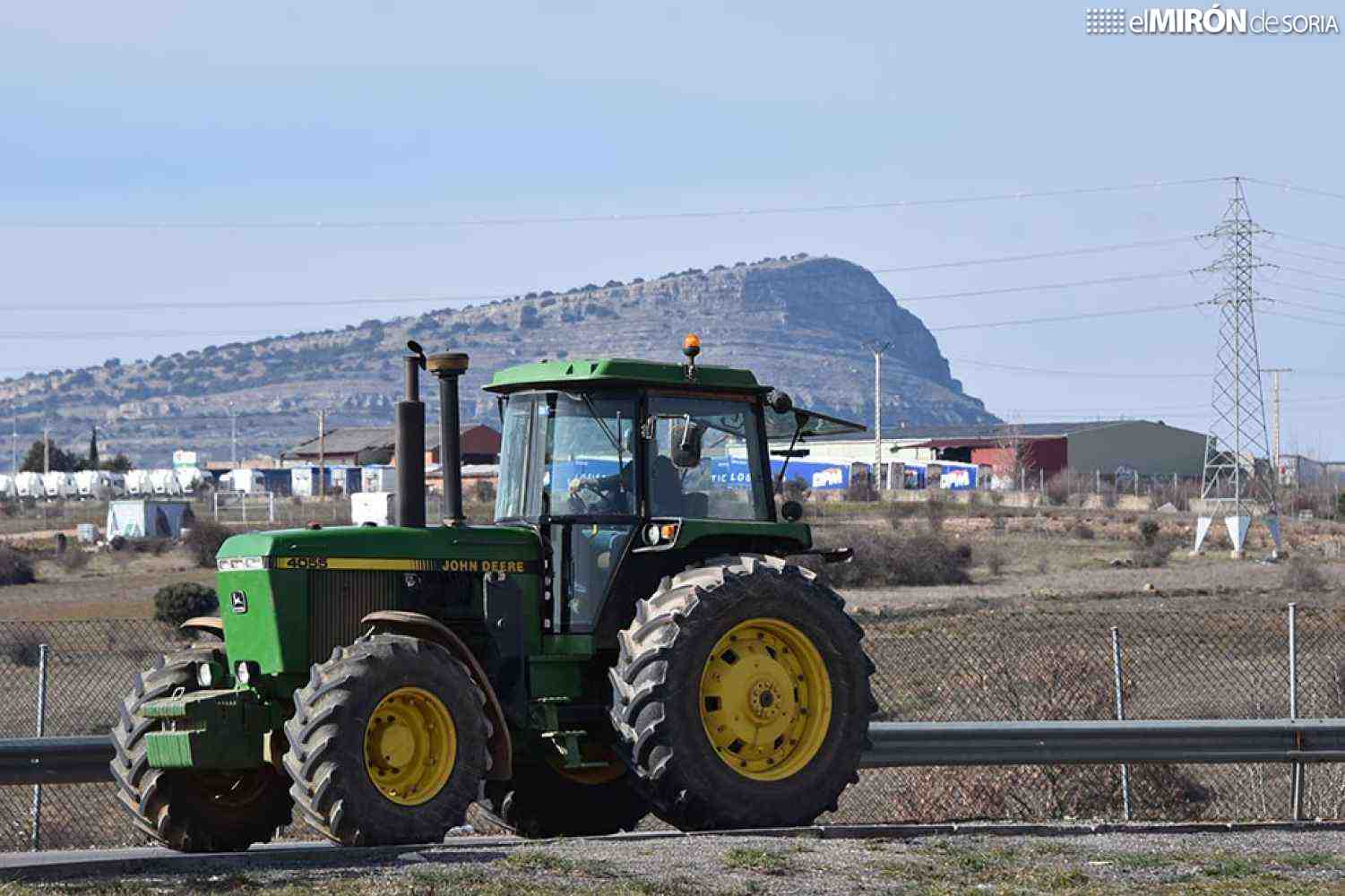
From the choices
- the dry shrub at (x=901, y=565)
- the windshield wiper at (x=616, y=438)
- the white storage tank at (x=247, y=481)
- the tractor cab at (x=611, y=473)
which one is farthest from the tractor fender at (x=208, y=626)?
the white storage tank at (x=247, y=481)

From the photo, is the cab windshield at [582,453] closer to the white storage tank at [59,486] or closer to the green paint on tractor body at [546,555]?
Answer: the green paint on tractor body at [546,555]

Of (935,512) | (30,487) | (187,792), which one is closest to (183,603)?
(187,792)

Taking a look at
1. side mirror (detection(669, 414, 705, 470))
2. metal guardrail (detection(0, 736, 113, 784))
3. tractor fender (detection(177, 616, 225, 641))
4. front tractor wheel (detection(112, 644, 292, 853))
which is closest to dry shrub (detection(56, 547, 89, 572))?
metal guardrail (detection(0, 736, 113, 784))

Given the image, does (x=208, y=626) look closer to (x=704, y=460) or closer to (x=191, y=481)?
(x=704, y=460)

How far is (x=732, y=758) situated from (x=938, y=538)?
46.7 m

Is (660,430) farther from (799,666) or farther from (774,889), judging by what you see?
(774,889)

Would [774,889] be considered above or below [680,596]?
below

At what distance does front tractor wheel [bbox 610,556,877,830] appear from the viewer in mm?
11750

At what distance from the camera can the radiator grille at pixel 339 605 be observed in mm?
11773

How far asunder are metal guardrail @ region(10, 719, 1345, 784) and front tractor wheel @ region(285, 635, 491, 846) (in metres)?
3.22

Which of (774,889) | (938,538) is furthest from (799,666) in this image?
(938,538)

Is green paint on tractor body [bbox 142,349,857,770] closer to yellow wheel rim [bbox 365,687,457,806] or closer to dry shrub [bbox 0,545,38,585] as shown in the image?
yellow wheel rim [bbox 365,687,457,806]

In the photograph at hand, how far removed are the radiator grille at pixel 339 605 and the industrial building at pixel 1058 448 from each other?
10326cm

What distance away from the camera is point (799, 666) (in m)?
12.5
